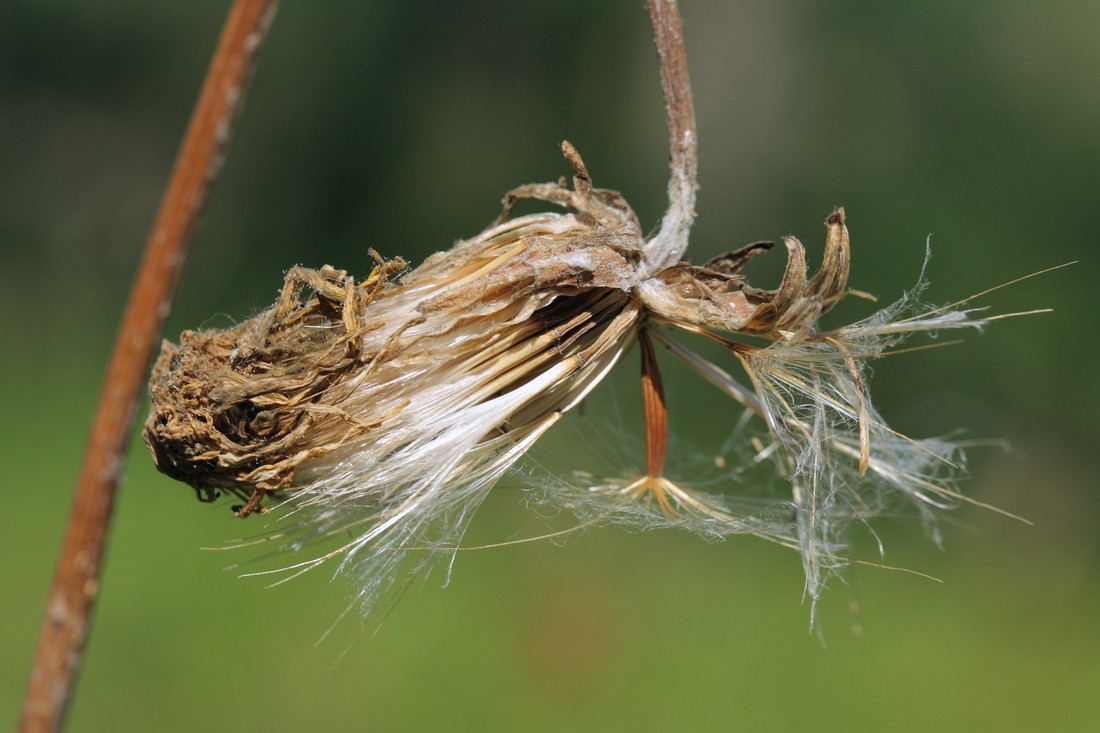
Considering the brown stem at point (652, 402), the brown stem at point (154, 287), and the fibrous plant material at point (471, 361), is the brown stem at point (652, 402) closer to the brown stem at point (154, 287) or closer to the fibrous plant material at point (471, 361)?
the fibrous plant material at point (471, 361)

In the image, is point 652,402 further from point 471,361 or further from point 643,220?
point 643,220

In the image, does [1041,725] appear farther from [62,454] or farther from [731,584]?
[62,454]

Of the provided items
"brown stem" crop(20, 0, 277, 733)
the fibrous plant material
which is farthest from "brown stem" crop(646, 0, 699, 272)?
"brown stem" crop(20, 0, 277, 733)

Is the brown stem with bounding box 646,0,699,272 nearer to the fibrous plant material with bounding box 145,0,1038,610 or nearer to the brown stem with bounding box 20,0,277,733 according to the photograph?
the fibrous plant material with bounding box 145,0,1038,610

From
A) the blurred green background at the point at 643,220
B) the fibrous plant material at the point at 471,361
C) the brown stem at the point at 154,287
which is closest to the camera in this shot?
the brown stem at the point at 154,287

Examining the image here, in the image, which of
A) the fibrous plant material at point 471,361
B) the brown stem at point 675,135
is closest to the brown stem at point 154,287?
the fibrous plant material at point 471,361
